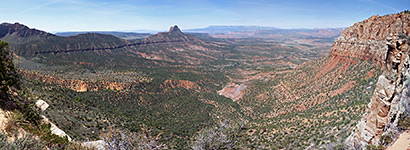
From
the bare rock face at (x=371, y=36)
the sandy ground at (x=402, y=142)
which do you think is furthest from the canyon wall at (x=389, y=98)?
the bare rock face at (x=371, y=36)

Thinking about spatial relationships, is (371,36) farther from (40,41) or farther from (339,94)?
(40,41)

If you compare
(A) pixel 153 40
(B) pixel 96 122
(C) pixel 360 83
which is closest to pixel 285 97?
(C) pixel 360 83

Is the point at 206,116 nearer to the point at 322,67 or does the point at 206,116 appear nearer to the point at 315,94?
the point at 315,94

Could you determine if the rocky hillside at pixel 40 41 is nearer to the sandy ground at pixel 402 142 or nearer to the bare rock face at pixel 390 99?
the bare rock face at pixel 390 99

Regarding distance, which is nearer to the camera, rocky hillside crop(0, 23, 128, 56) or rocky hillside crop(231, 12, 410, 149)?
rocky hillside crop(231, 12, 410, 149)

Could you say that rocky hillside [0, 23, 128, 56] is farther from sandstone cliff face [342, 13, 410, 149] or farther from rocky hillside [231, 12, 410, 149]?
sandstone cliff face [342, 13, 410, 149]

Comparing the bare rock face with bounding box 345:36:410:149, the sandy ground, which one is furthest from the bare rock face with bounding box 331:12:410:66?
the sandy ground

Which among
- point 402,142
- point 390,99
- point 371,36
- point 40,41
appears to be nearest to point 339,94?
point 371,36
